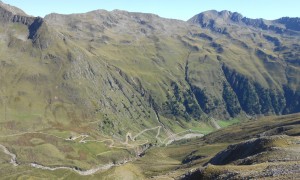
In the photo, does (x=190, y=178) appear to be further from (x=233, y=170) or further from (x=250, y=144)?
(x=250, y=144)

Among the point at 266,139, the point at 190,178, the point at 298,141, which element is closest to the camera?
the point at 190,178

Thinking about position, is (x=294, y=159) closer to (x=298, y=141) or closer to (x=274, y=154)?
(x=274, y=154)

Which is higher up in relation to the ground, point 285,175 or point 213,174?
point 285,175

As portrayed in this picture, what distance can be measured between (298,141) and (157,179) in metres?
48.5

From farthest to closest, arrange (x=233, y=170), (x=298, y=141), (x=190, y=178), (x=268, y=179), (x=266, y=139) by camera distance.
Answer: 1. (x=266, y=139)
2. (x=298, y=141)
3. (x=190, y=178)
4. (x=233, y=170)
5. (x=268, y=179)

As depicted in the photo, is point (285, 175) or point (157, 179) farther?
point (157, 179)

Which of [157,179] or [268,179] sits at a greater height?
[268,179]

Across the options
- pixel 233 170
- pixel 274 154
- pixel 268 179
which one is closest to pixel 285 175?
pixel 268 179

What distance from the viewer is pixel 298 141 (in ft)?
398

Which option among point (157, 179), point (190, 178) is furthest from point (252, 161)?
point (157, 179)

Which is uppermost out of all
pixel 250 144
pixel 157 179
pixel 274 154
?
pixel 274 154

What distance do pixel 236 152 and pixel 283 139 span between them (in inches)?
1105

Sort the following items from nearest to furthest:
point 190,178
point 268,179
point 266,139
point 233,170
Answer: point 268,179 → point 233,170 → point 190,178 → point 266,139

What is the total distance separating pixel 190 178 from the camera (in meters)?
98.2
